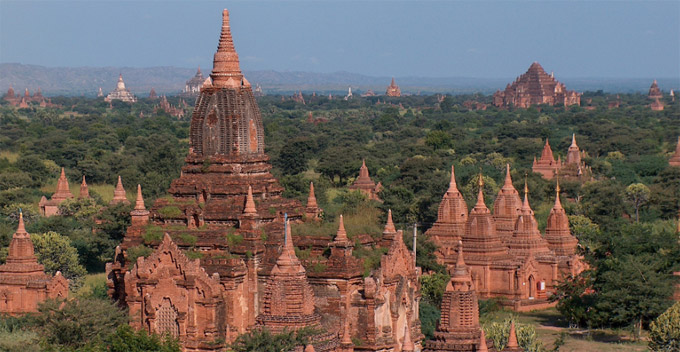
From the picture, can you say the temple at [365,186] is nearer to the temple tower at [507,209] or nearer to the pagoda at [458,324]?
the temple tower at [507,209]

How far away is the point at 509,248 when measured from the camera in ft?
183

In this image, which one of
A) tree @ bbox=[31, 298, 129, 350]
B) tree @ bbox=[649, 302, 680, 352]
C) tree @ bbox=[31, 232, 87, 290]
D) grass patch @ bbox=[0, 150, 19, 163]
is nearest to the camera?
tree @ bbox=[31, 298, 129, 350]

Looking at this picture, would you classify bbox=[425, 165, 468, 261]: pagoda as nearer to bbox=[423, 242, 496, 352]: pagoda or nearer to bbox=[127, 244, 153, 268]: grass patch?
bbox=[127, 244, 153, 268]: grass patch

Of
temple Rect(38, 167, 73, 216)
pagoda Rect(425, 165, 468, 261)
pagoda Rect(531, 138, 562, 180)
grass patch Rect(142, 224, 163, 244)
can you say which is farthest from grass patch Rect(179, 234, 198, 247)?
pagoda Rect(531, 138, 562, 180)

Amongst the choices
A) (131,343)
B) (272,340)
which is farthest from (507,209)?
(131,343)

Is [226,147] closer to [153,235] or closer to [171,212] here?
[171,212]

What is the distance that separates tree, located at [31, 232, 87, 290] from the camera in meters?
51.4

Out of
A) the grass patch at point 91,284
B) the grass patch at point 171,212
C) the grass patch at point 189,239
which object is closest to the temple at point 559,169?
the grass patch at point 91,284

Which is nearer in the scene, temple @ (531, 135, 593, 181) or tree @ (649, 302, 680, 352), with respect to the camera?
tree @ (649, 302, 680, 352)

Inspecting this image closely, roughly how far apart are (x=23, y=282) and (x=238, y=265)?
8.87 metres

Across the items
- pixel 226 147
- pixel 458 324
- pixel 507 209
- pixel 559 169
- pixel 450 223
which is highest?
pixel 226 147

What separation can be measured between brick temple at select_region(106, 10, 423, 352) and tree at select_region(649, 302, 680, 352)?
6.32m

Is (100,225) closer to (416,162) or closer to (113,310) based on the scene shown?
(113,310)

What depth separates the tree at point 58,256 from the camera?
51.4 metres
